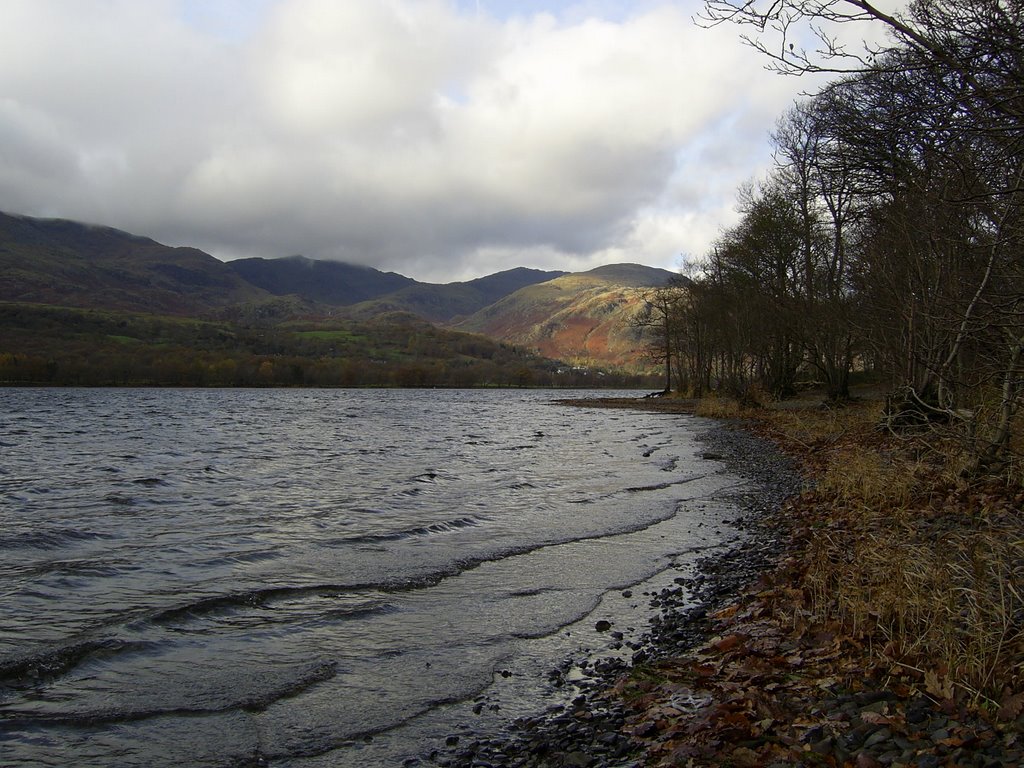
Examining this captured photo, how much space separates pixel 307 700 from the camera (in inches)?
281

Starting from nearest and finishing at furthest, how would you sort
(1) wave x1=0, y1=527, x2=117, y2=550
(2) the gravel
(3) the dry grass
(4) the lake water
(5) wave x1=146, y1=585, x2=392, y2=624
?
(3) the dry grass, (2) the gravel, (4) the lake water, (5) wave x1=146, y1=585, x2=392, y2=624, (1) wave x1=0, y1=527, x2=117, y2=550

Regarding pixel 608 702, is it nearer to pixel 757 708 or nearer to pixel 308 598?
pixel 757 708

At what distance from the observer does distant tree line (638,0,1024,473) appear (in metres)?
5.42

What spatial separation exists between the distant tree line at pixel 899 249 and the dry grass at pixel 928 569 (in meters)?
1.24

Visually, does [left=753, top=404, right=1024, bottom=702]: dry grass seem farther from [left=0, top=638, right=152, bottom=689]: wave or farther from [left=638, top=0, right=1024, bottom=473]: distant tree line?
[left=0, top=638, right=152, bottom=689]: wave

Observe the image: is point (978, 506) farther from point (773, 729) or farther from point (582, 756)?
point (582, 756)

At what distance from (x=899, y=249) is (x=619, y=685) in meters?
17.6

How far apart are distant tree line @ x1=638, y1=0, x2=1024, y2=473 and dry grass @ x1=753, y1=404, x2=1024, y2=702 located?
1244mm

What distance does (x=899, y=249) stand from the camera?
19.8 m

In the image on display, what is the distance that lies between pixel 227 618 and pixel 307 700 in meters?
3.29

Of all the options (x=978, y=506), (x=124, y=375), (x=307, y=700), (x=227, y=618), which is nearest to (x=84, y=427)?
(x=227, y=618)

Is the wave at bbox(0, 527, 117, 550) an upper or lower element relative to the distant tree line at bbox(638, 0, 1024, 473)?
lower

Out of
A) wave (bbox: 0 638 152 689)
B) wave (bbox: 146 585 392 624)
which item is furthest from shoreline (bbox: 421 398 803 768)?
wave (bbox: 0 638 152 689)

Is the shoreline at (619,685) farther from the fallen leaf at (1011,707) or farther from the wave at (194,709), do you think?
the fallen leaf at (1011,707)
